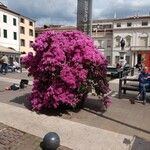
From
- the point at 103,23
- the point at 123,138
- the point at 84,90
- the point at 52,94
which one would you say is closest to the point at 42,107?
the point at 52,94

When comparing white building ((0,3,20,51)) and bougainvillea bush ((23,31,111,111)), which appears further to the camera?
white building ((0,3,20,51))

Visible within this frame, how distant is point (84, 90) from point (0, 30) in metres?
42.9

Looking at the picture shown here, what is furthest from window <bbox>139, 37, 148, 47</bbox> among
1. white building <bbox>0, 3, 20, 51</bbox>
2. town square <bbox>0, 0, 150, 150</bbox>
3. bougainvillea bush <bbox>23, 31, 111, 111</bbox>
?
bougainvillea bush <bbox>23, 31, 111, 111</bbox>

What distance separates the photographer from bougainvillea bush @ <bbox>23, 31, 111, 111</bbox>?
8.16m

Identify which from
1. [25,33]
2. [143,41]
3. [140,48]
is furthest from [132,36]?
[25,33]

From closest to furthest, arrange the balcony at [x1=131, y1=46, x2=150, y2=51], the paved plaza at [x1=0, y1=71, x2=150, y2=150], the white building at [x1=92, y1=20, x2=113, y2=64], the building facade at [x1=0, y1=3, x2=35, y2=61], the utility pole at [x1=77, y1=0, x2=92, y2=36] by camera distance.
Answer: the paved plaza at [x1=0, y1=71, x2=150, y2=150] → the utility pole at [x1=77, y1=0, x2=92, y2=36] → the building facade at [x1=0, y1=3, x2=35, y2=61] → the balcony at [x1=131, y1=46, x2=150, y2=51] → the white building at [x1=92, y1=20, x2=113, y2=64]

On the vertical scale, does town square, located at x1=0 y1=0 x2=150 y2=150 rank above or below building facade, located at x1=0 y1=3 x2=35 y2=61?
below

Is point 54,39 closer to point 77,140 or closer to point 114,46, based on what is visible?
point 77,140

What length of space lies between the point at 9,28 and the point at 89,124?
152ft

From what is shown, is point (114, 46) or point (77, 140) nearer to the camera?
point (77, 140)

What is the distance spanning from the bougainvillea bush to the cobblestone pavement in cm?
155

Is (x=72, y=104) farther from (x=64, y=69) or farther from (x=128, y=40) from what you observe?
(x=128, y=40)

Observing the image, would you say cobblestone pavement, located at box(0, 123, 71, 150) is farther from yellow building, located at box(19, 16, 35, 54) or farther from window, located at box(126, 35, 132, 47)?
window, located at box(126, 35, 132, 47)

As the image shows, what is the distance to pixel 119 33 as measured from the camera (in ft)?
218
